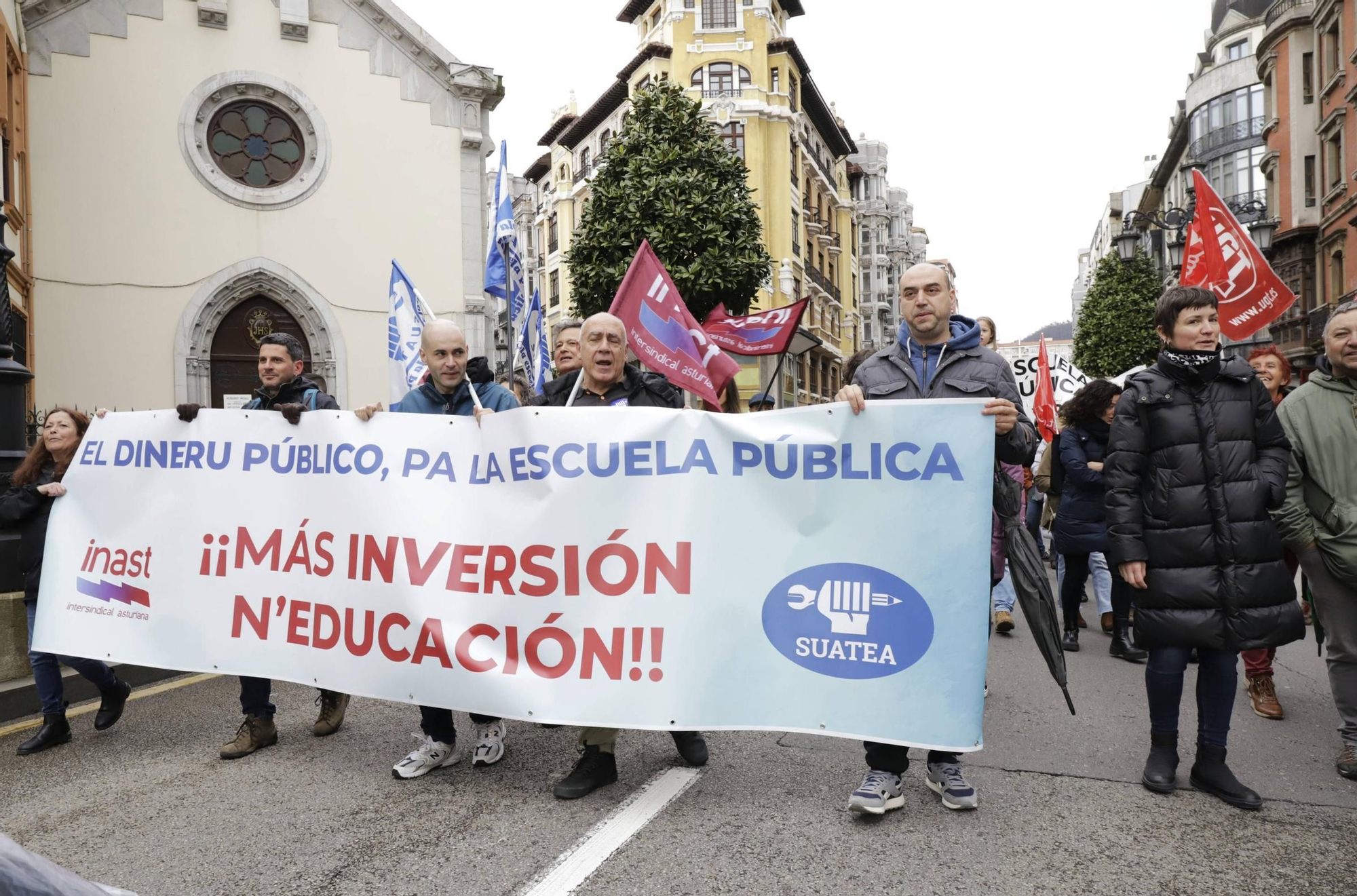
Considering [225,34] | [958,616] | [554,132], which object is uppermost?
[554,132]

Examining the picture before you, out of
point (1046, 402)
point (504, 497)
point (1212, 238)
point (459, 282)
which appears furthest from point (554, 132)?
point (504, 497)

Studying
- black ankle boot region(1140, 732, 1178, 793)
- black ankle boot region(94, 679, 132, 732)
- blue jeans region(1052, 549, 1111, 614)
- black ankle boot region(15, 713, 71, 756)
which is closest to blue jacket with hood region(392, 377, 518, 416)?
black ankle boot region(94, 679, 132, 732)

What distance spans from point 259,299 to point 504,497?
667 inches

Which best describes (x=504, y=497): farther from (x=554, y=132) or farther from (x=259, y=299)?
(x=554, y=132)

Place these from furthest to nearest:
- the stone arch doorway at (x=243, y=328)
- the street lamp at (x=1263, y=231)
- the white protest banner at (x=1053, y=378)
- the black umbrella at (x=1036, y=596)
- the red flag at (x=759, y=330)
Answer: the stone arch doorway at (x=243, y=328), the street lamp at (x=1263, y=231), the white protest banner at (x=1053, y=378), the red flag at (x=759, y=330), the black umbrella at (x=1036, y=596)

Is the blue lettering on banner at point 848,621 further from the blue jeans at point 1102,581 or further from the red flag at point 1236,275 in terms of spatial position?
the red flag at point 1236,275

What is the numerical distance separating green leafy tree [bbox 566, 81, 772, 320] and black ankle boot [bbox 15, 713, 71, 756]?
15972 millimetres

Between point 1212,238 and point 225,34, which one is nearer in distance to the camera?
point 1212,238

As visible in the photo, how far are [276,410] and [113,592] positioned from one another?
3.97 ft

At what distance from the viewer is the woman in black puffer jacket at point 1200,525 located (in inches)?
149

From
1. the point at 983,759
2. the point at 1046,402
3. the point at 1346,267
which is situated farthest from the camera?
the point at 1346,267

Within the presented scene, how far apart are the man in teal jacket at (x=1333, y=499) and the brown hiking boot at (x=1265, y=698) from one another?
804mm

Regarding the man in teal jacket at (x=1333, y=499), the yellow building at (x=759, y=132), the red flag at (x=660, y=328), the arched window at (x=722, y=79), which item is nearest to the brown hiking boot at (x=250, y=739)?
the red flag at (x=660, y=328)

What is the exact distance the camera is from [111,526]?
4895mm
